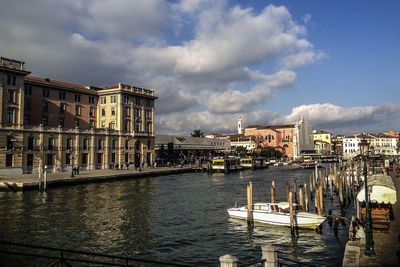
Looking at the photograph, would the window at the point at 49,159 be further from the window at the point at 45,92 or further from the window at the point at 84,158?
the window at the point at 45,92

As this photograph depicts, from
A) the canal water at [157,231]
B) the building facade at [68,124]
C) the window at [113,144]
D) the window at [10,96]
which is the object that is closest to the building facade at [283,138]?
the building facade at [68,124]

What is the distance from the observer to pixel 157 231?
2353 centimetres

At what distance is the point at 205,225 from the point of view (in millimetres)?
25406

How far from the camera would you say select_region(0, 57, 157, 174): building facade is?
54.4 metres

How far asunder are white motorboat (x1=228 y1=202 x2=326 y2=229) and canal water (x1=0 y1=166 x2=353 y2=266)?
547mm

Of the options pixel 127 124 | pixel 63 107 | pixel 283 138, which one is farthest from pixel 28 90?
pixel 283 138

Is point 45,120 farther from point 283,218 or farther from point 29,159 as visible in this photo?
point 283,218

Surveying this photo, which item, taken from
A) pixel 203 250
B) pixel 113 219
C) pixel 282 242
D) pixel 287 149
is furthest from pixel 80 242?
pixel 287 149

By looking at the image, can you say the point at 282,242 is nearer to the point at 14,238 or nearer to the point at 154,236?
the point at 154,236

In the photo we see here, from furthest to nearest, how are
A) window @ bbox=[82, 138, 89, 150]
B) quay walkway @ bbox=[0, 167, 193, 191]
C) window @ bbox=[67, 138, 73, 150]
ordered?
1. window @ bbox=[82, 138, 89, 150]
2. window @ bbox=[67, 138, 73, 150]
3. quay walkway @ bbox=[0, 167, 193, 191]

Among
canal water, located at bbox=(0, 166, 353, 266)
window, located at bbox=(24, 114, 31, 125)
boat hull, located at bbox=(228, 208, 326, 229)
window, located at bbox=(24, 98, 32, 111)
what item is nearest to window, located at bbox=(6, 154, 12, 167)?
window, located at bbox=(24, 114, 31, 125)

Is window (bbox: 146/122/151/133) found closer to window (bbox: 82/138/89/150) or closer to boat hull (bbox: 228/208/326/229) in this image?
window (bbox: 82/138/89/150)

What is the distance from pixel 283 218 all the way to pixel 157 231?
985 cm

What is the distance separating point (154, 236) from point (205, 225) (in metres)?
4.88
